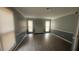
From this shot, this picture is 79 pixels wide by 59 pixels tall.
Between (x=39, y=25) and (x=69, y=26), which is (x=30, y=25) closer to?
(x=39, y=25)

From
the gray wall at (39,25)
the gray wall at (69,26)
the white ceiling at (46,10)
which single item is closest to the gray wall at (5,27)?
the white ceiling at (46,10)

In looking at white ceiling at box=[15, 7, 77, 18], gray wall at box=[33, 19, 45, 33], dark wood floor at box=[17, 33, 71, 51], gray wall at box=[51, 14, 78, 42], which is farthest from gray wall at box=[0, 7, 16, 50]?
gray wall at box=[33, 19, 45, 33]

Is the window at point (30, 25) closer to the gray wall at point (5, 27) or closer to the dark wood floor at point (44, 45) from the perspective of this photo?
the dark wood floor at point (44, 45)

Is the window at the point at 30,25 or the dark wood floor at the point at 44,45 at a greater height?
the window at the point at 30,25

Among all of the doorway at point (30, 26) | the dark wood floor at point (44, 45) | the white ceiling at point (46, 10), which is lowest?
the dark wood floor at point (44, 45)

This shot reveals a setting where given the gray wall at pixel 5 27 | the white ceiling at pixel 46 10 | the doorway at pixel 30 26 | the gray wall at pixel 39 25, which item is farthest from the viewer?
the gray wall at pixel 39 25

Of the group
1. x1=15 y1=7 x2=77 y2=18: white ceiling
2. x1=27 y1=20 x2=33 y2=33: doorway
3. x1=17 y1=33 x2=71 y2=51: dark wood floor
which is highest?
x1=15 y1=7 x2=77 y2=18: white ceiling

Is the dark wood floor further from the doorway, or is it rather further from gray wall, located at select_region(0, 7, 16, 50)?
the doorway

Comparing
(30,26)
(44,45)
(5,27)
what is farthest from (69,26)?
(30,26)
